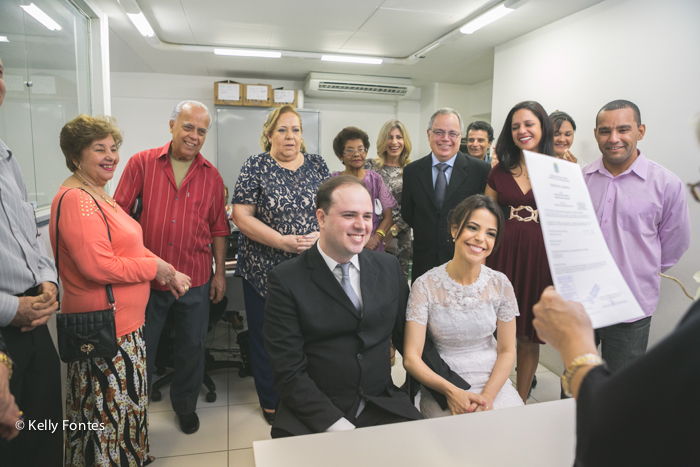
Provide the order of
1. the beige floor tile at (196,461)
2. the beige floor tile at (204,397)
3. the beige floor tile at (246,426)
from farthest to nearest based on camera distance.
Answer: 1. the beige floor tile at (204,397)
2. the beige floor tile at (246,426)
3. the beige floor tile at (196,461)

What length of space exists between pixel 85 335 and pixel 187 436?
3.62 feet

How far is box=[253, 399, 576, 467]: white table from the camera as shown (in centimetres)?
100

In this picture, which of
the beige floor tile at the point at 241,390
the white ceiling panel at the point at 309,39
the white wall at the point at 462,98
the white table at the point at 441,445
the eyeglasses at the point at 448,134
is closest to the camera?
the white table at the point at 441,445

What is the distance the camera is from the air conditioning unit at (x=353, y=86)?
639cm

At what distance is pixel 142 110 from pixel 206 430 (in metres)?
5.78

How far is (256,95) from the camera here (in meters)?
6.14

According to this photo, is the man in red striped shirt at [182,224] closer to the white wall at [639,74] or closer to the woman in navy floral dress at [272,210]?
the woman in navy floral dress at [272,210]

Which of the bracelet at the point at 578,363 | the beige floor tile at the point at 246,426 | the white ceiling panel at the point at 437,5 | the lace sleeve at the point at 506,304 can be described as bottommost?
the beige floor tile at the point at 246,426

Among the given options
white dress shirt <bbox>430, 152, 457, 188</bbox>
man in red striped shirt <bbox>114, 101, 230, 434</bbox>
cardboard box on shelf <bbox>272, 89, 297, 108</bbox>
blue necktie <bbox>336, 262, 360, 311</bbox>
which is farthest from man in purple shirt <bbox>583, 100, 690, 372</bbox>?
cardboard box on shelf <bbox>272, 89, 297, 108</bbox>

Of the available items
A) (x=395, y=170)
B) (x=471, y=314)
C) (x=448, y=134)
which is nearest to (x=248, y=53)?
(x=395, y=170)

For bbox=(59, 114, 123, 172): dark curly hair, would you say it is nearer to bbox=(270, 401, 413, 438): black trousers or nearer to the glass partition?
the glass partition

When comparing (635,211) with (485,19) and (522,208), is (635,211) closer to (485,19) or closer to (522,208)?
(522,208)

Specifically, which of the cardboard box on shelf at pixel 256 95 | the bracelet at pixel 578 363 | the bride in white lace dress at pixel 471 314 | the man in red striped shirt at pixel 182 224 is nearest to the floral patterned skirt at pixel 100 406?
the man in red striped shirt at pixel 182 224

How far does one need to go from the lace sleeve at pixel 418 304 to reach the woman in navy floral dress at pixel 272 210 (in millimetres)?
698
